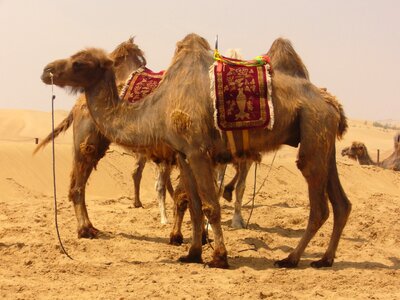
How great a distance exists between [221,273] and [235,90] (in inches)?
78.8

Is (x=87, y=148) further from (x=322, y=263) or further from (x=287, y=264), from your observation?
(x=322, y=263)

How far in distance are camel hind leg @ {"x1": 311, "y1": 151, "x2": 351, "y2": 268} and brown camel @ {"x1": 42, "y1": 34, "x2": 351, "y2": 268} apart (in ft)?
0.04

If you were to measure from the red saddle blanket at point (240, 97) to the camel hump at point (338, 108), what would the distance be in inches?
32.4

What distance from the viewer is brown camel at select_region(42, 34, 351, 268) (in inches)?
272

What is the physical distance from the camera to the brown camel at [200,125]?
6.91m

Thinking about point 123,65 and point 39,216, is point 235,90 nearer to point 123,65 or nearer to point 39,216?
point 123,65

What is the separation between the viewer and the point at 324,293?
5.84 m

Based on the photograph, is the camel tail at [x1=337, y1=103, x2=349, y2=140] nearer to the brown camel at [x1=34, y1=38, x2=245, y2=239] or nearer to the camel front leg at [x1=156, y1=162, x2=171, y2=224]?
the brown camel at [x1=34, y1=38, x2=245, y2=239]

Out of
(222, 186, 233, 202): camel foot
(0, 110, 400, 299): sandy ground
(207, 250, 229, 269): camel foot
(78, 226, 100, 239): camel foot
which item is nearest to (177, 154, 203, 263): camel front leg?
(0, 110, 400, 299): sandy ground

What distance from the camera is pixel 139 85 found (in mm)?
8453

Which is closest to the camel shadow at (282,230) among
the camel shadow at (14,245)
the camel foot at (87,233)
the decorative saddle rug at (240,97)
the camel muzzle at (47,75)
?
the camel foot at (87,233)

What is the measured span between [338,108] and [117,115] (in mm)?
2627

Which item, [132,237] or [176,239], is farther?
[132,237]

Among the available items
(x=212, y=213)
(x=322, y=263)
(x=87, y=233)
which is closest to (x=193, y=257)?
(x=212, y=213)
